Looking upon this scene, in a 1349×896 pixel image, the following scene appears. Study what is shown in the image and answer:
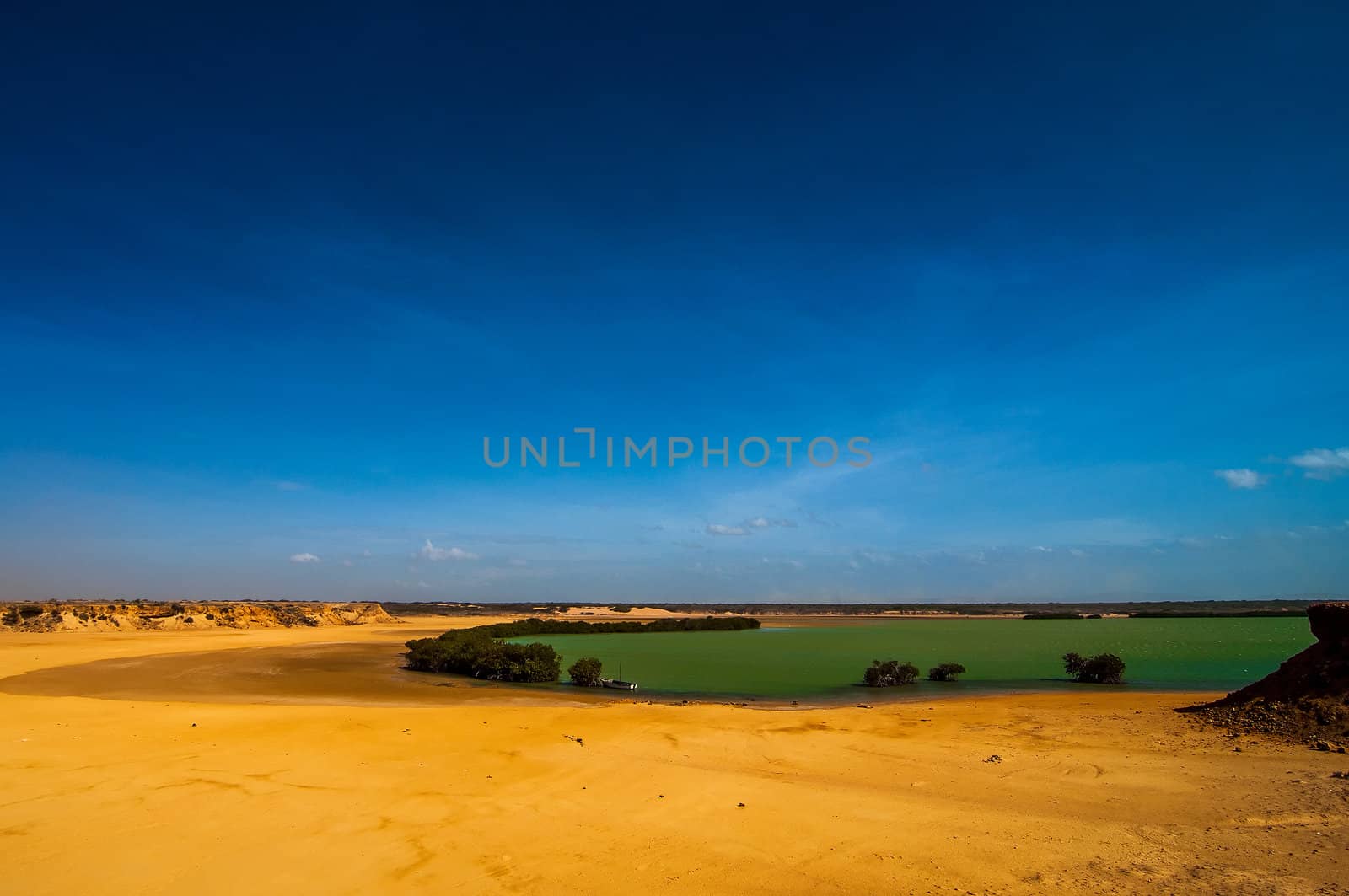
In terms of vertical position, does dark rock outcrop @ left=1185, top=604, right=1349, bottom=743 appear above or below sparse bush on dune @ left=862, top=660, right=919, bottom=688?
above

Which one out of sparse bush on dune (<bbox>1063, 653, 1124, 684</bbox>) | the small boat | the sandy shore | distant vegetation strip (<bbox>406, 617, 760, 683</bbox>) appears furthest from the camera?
distant vegetation strip (<bbox>406, 617, 760, 683</bbox>)

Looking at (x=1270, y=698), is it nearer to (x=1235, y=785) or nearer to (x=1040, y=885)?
(x=1235, y=785)

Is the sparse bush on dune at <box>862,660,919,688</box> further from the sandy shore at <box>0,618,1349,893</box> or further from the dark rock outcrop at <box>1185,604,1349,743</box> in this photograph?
the dark rock outcrop at <box>1185,604,1349,743</box>

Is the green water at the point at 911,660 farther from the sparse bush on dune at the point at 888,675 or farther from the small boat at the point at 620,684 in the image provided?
the sparse bush on dune at the point at 888,675

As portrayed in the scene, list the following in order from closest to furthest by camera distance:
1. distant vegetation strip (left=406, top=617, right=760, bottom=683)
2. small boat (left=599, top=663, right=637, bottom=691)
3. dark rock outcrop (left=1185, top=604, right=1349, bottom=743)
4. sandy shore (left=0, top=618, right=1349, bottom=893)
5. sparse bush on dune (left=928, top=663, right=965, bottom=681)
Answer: sandy shore (left=0, top=618, right=1349, bottom=893) → dark rock outcrop (left=1185, top=604, right=1349, bottom=743) → small boat (left=599, top=663, right=637, bottom=691) → sparse bush on dune (left=928, top=663, right=965, bottom=681) → distant vegetation strip (left=406, top=617, right=760, bottom=683)

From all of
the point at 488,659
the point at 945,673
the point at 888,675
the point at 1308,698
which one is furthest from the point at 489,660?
the point at 1308,698

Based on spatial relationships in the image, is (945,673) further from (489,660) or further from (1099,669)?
(489,660)

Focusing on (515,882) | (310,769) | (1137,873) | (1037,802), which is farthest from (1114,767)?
(310,769)

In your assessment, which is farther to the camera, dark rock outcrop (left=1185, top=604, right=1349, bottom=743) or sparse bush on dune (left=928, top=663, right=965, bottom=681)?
sparse bush on dune (left=928, top=663, right=965, bottom=681)

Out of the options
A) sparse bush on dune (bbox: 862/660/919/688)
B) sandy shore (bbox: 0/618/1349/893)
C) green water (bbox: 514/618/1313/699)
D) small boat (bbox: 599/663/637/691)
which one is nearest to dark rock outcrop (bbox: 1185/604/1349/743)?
sandy shore (bbox: 0/618/1349/893)
